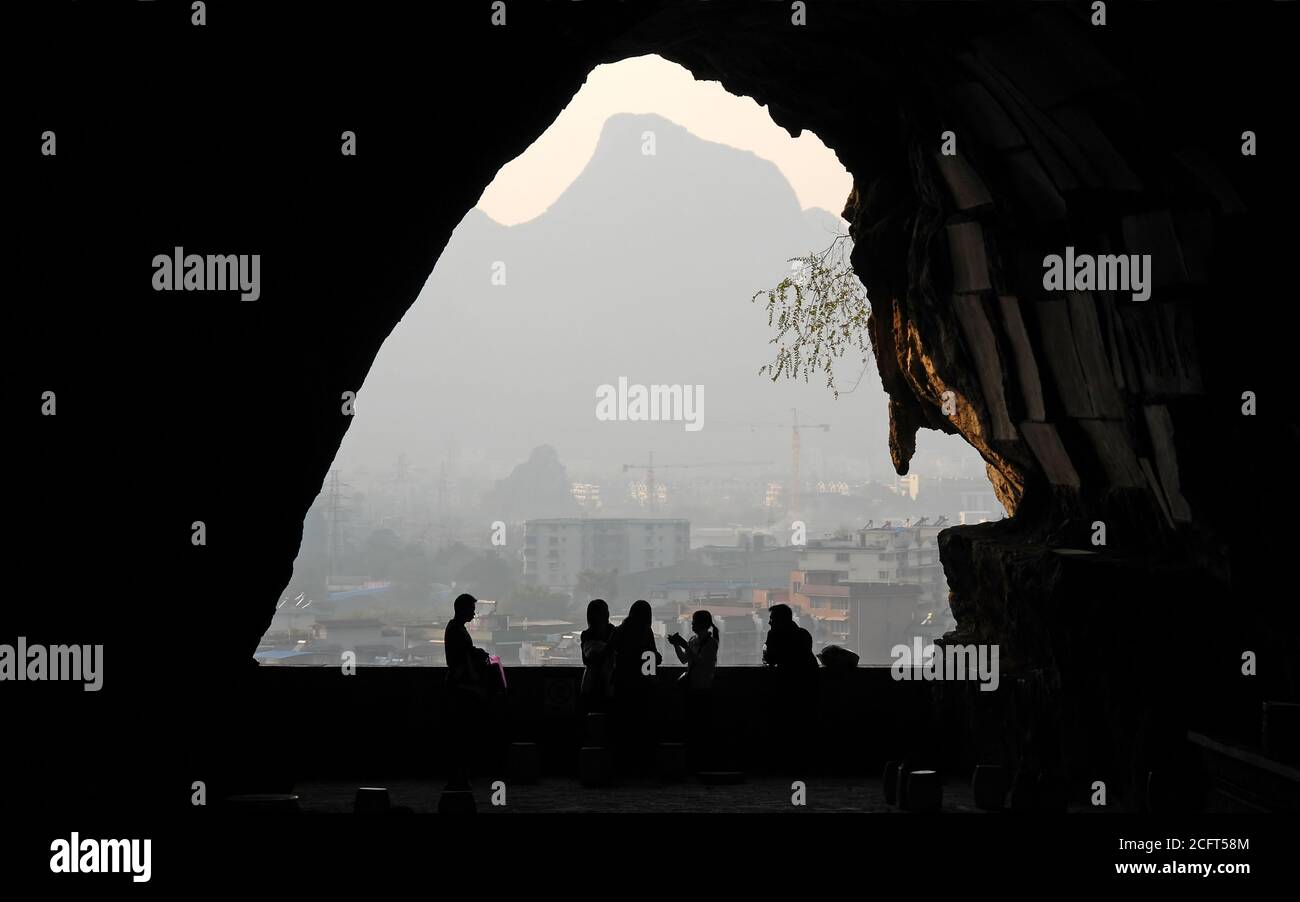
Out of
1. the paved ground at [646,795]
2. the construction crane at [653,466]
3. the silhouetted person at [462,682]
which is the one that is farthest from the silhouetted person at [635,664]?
the construction crane at [653,466]

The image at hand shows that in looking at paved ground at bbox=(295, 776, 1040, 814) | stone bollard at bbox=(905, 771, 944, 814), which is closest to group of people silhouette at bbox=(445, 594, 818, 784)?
paved ground at bbox=(295, 776, 1040, 814)

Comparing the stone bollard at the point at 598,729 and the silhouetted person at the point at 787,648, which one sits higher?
the silhouetted person at the point at 787,648

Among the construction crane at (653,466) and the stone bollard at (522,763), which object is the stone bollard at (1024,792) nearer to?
the stone bollard at (522,763)

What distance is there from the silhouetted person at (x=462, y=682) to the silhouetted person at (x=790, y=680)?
218cm

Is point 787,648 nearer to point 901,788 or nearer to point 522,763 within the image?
point 901,788

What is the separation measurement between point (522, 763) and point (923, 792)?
3.11 meters

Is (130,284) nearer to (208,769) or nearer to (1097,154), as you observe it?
(208,769)

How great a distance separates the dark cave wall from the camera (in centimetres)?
769

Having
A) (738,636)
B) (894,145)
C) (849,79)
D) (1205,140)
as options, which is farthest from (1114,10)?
(738,636)

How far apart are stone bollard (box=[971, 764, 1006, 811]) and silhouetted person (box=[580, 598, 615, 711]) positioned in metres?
2.66

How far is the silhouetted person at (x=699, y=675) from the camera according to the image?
980 cm

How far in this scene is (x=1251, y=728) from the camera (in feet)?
30.9

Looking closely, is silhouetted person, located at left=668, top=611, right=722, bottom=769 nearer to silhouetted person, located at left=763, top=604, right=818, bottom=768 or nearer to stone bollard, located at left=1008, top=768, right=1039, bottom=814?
silhouetted person, located at left=763, top=604, right=818, bottom=768
